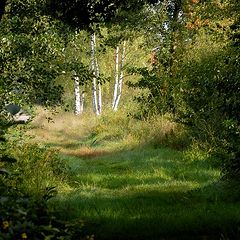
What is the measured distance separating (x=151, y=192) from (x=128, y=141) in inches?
442

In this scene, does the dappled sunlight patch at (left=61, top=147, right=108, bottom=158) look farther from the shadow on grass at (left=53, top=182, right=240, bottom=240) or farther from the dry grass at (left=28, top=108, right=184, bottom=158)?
the shadow on grass at (left=53, top=182, right=240, bottom=240)

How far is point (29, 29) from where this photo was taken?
12.6 m

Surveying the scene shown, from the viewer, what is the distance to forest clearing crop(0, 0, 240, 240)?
669 centimetres

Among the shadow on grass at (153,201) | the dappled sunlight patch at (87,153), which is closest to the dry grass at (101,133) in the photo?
the dappled sunlight patch at (87,153)

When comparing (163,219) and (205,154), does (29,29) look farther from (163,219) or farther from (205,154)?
(163,219)

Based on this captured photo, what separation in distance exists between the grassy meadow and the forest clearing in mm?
26

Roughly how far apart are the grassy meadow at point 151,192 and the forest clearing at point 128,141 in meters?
0.03

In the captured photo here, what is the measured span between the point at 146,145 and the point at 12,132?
7860mm

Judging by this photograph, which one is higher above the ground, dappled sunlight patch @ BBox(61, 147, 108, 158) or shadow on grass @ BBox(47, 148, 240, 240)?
dappled sunlight patch @ BBox(61, 147, 108, 158)

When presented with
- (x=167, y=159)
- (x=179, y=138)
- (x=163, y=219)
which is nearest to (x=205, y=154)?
(x=167, y=159)

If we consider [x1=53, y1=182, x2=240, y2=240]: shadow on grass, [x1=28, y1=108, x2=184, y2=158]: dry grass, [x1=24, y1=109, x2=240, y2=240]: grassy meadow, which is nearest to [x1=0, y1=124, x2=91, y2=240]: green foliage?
[x1=24, y1=109, x2=240, y2=240]: grassy meadow

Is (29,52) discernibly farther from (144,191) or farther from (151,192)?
(151,192)

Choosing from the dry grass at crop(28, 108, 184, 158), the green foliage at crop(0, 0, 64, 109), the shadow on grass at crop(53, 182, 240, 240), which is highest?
the green foliage at crop(0, 0, 64, 109)

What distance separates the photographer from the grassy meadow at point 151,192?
6.85 meters
